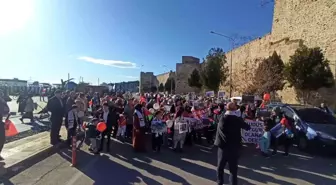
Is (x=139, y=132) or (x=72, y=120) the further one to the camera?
(x=72, y=120)

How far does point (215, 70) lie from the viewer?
157 ft

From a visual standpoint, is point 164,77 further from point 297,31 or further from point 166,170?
point 166,170

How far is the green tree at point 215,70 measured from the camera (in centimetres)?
4756

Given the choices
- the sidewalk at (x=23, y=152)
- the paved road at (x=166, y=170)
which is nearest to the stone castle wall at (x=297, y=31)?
the paved road at (x=166, y=170)

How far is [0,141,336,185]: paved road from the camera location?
6.94m

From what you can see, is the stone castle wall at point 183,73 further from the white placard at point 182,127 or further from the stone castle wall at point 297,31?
the white placard at point 182,127

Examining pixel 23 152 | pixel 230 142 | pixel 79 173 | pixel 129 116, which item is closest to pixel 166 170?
pixel 79 173

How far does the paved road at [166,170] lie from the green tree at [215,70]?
37.7 meters

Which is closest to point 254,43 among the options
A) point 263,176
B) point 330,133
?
point 330,133

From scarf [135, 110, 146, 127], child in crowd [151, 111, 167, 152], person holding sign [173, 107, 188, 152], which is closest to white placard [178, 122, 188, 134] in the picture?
person holding sign [173, 107, 188, 152]

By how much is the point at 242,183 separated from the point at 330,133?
204 inches

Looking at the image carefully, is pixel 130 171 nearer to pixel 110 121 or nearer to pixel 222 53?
pixel 110 121

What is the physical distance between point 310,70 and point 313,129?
57.0 feet

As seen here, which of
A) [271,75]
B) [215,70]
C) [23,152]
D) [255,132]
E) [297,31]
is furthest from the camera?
[215,70]
